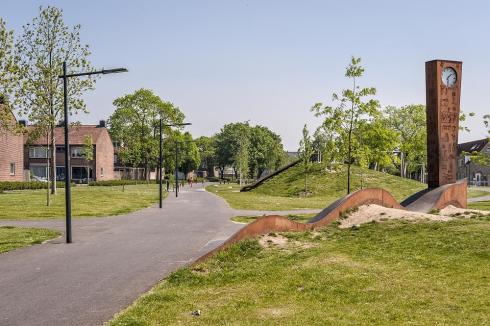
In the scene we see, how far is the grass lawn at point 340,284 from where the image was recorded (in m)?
7.28

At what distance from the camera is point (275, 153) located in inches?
4451

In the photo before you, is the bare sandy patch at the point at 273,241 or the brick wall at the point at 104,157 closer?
the bare sandy patch at the point at 273,241

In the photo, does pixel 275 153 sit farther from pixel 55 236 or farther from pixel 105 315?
pixel 105 315

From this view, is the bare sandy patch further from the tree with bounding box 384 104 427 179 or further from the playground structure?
the tree with bounding box 384 104 427 179

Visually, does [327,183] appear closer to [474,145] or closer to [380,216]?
[380,216]

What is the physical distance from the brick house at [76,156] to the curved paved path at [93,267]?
2277 inches

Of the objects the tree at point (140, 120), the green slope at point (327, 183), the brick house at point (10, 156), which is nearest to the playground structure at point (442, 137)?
the green slope at point (327, 183)

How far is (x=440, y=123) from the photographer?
19.0m

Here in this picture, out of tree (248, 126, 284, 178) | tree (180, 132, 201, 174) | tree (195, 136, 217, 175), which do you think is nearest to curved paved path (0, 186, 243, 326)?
tree (180, 132, 201, 174)

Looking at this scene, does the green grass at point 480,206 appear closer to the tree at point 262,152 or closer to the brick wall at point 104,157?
the brick wall at point 104,157

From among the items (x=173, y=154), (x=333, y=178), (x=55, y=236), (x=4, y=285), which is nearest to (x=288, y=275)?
(x=4, y=285)

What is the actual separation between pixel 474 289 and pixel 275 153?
105 m

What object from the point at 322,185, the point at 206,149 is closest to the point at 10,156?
the point at 322,185

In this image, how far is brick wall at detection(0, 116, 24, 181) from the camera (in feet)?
154
